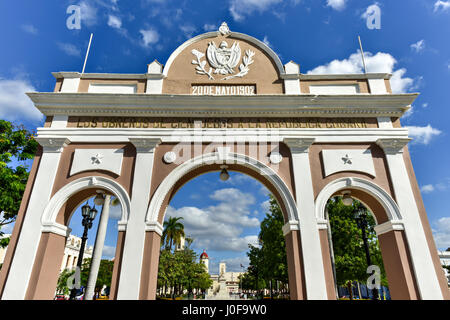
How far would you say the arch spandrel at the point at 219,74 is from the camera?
33.9 feet

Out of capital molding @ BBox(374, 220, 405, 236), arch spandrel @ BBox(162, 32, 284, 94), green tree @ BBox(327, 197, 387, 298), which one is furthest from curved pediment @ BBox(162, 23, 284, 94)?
green tree @ BBox(327, 197, 387, 298)

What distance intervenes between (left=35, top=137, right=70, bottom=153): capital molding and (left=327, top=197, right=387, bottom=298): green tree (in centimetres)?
1633

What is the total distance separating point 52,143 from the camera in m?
9.16

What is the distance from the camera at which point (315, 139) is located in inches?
367

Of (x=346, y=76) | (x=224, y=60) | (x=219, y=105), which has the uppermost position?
(x=224, y=60)

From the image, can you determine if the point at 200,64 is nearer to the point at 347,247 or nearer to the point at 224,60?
the point at 224,60

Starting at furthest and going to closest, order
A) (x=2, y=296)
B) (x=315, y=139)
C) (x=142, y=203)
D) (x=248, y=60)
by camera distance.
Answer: (x=248, y=60)
(x=315, y=139)
(x=142, y=203)
(x=2, y=296)

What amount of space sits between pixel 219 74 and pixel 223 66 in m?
0.42

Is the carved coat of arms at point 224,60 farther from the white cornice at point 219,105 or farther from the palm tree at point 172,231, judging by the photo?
the palm tree at point 172,231

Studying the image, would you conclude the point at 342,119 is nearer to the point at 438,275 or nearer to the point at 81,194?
the point at 438,275

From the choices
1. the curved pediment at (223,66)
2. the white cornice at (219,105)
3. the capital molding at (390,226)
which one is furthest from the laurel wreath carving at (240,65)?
the capital molding at (390,226)

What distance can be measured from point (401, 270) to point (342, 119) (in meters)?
5.27

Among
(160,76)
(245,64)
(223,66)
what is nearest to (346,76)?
(245,64)
